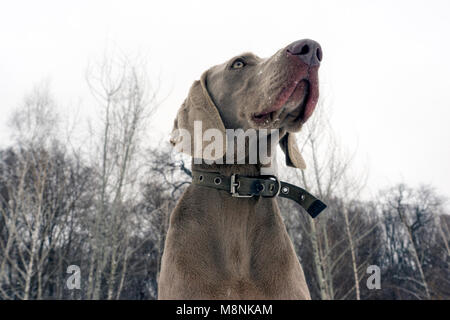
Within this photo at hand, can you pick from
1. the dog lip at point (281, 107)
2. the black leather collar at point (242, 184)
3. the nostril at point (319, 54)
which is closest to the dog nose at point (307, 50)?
the nostril at point (319, 54)

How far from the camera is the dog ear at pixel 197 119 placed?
81.8 inches

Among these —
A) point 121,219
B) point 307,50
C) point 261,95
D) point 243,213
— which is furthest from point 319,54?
point 121,219

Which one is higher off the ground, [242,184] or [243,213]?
[242,184]

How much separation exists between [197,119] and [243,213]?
745 millimetres

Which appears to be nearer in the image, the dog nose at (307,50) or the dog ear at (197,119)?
the dog nose at (307,50)

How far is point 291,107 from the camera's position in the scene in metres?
1.95

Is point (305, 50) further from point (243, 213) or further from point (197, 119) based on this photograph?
point (243, 213)

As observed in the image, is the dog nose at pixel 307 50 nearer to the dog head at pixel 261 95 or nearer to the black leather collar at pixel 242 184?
the dog head at pixel 261 95

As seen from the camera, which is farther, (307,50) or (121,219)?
(121,219)

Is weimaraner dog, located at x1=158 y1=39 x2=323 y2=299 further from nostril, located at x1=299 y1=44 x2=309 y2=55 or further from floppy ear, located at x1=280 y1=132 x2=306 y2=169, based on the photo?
floppy ear, located at x1=280 y1=132 x2=306 y2=169

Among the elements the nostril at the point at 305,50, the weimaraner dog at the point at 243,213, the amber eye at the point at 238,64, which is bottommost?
the weimaraner dog at the point at 243,213

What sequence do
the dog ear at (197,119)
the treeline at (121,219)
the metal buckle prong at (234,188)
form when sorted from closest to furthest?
the metal buckle prong at (234,188)
the dog ear at (197,119)
the treeline at (121,219)

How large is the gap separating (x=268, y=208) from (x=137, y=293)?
21681mm
